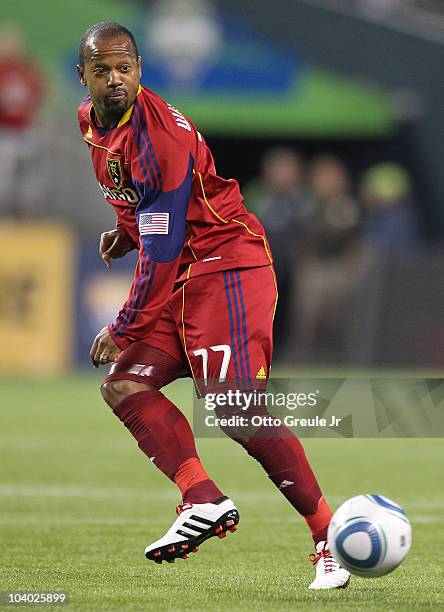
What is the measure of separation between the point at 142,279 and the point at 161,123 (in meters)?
0.62

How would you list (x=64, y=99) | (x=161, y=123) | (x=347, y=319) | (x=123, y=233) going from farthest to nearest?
(x=64, y=99) < (x=347, y=319) < (x=123, y=233) < (x=161, y=123)

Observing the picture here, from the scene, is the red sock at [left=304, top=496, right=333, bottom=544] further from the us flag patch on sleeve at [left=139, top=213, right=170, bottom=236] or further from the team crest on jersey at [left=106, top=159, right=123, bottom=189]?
the team crest on jersey at [left=106, top=159, right=123, bottom=189]

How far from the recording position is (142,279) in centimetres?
529

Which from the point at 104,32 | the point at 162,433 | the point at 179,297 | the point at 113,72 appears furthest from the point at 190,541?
the point at 104,32

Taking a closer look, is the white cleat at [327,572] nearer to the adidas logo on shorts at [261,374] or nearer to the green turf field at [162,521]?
the green turf field at [162,521]

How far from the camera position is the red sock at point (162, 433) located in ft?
17.8

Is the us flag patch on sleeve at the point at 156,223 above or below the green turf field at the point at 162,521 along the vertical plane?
above

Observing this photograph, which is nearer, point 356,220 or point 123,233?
point 123,233

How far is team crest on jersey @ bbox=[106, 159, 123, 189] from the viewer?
5.36 meters

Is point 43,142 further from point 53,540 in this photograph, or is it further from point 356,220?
point 53,540

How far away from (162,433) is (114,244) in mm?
1040

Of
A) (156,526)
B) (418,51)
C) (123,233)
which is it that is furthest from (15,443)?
(418,51)

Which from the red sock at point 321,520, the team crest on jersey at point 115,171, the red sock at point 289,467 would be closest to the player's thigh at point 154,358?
the red sock at point 289,467

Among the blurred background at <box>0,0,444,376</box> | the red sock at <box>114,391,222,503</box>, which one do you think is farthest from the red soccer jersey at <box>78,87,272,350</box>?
the blurred background at <box>0,0,444,376</box>
